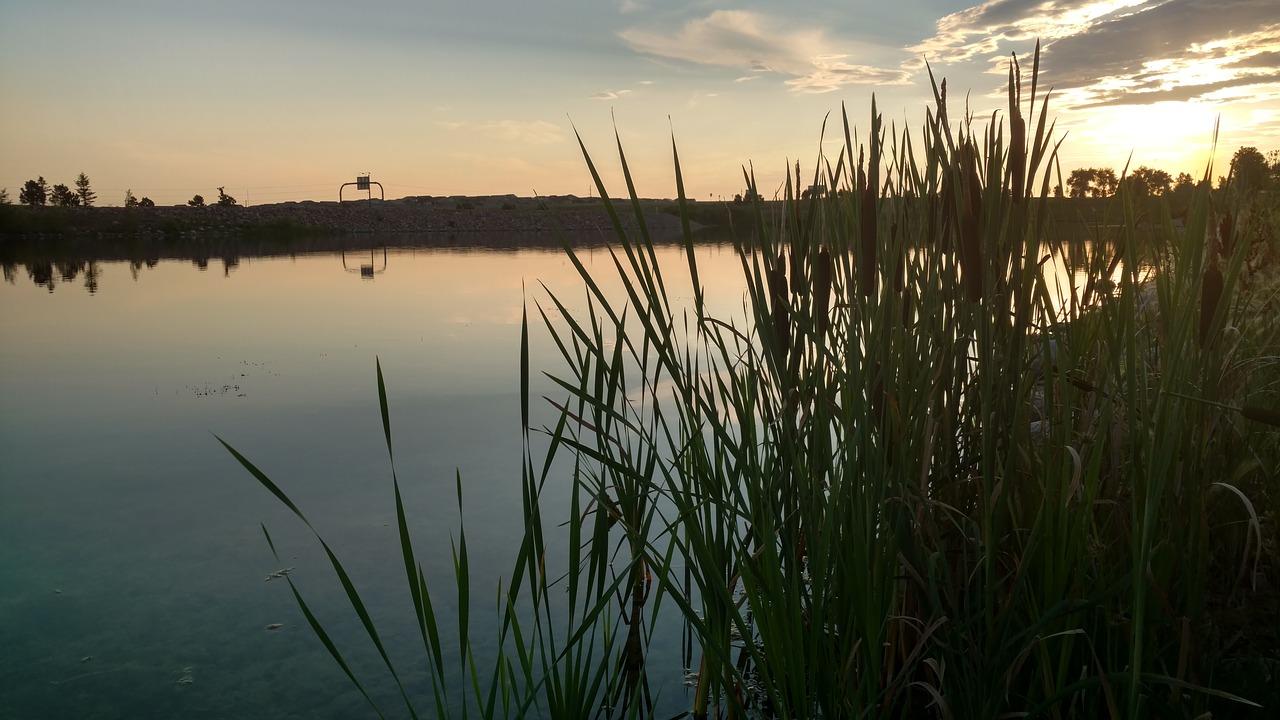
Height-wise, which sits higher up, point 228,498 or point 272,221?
point 272,221

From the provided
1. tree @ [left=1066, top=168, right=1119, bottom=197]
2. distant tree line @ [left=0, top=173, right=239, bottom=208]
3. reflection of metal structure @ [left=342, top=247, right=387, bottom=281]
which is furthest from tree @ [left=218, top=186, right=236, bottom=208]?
tree @ [left=1066, top=168, right=1119, bottom=197]

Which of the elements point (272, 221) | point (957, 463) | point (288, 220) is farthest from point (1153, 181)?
point (272, 221)

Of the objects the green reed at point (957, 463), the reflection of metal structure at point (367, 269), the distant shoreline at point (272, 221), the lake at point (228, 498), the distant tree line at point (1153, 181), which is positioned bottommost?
the lake at point (228, 498)

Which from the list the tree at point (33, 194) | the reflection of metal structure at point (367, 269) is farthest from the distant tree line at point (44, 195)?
the reflection of metal structure at point (367, 269)

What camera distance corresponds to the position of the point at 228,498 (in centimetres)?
457

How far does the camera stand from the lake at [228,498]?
2.81 m

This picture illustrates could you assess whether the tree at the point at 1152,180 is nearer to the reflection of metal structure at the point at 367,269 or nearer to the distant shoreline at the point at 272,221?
the reflection of metal structure at the point at 367,269

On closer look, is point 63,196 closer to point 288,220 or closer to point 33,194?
point 33,194

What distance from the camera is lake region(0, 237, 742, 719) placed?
111 inches

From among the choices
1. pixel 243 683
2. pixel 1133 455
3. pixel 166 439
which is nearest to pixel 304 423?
pixel 166 439

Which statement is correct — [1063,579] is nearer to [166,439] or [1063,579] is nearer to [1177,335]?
[1177,335]

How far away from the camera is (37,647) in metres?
2.98

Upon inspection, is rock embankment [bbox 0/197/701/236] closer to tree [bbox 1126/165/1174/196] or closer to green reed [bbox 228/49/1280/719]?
tree [bbox 1126/165/1174/196]

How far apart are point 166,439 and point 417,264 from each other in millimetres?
16136
